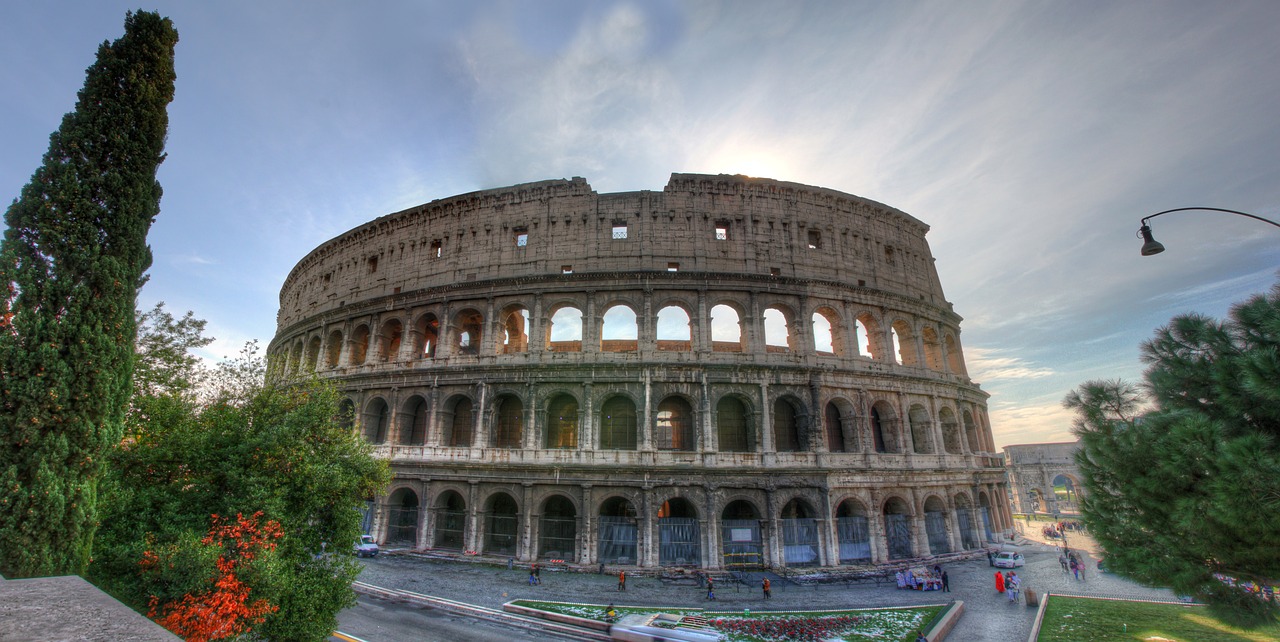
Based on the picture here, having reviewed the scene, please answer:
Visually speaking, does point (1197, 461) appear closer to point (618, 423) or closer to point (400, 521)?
point (618, 423)

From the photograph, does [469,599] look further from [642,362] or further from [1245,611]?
[1245,611]

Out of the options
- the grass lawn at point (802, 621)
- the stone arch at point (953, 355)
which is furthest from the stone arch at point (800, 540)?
the stone arch at point (953, 355)

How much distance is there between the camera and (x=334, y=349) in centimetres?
3247

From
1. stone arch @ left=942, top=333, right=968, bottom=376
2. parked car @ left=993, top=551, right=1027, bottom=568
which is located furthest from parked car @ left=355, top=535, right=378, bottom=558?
stone arch @ left=942, top=333, right=968, bottom=376

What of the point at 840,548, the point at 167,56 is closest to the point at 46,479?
the point at 167,56

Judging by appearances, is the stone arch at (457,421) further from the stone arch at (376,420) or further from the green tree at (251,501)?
the green tree at (251,501)

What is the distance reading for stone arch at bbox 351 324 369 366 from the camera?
30681 millimetres

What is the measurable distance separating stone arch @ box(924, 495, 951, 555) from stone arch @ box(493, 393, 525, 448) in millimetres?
21207

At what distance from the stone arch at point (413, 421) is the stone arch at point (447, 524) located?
3443 mm

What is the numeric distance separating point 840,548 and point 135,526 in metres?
24.5

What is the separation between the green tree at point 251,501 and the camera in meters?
10.5

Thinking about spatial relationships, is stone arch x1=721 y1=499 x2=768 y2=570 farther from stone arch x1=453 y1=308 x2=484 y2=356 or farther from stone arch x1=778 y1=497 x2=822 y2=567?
stone arch x1=453 y1=308 x2=484 y2=356

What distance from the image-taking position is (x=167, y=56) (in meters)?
13.2

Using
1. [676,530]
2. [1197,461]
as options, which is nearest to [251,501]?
[676,530]
